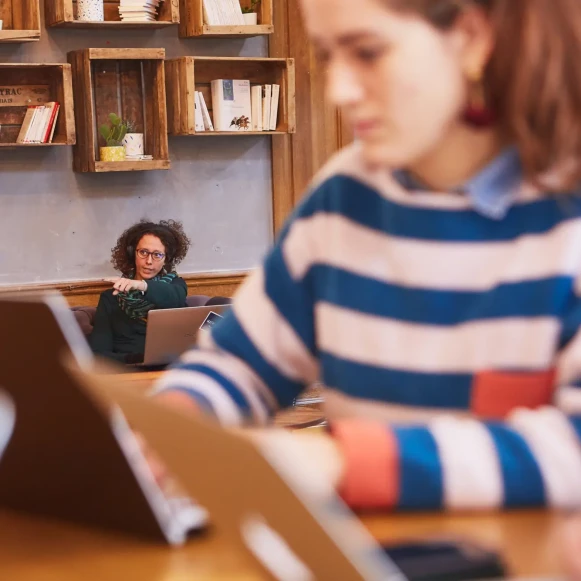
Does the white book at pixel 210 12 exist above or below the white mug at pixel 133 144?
above

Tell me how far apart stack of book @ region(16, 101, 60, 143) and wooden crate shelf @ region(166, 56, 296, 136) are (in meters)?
0.71

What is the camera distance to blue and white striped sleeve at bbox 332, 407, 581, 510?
1.04 m

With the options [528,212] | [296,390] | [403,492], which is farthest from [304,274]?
[403,492]

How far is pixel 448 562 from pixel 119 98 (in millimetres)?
5706

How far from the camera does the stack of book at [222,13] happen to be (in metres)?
6.18

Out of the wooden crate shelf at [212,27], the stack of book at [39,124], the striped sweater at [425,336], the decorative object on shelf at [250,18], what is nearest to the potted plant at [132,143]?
the stack of book at [39,124]

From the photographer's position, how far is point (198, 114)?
20.5ft

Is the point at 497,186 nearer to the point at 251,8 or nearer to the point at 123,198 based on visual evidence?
the point at 123,198

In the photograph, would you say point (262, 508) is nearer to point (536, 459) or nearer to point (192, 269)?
point (536, 459)

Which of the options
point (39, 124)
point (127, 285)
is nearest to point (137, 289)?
point (127, 285)

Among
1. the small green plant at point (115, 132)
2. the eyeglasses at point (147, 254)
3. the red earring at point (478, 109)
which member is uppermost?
the red earring at point (478, 109)

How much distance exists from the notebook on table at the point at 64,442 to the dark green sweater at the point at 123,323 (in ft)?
14.7

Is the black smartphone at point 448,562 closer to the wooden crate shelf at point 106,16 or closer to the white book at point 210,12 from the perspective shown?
the wooden crate shelf at point 106,16

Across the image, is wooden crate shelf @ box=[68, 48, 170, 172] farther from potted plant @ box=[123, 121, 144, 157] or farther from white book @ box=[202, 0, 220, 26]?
white book @ box=[202, 0, 220, 26]
